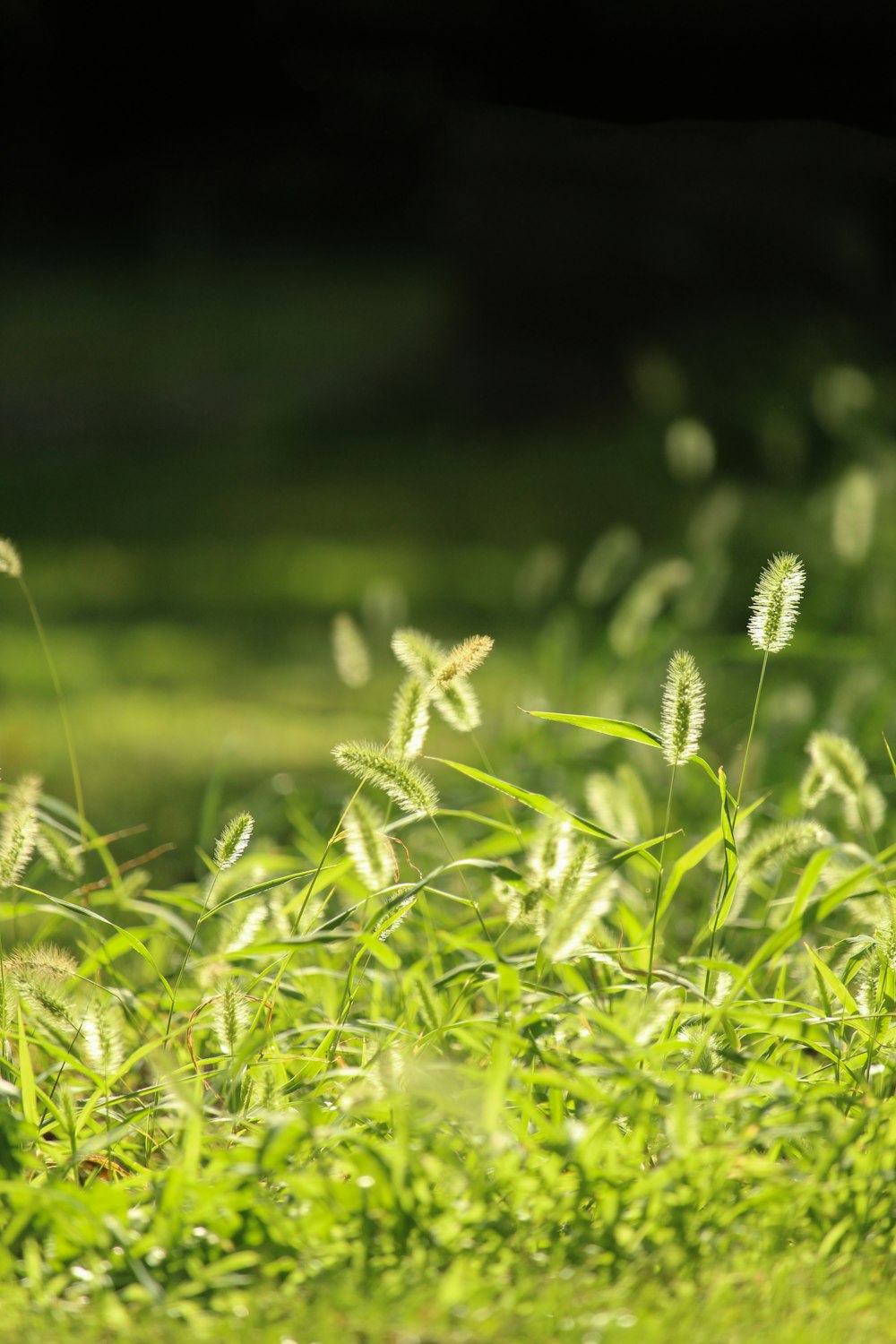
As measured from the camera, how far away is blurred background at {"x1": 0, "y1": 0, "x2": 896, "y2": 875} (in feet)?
10.9

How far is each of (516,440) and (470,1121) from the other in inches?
300

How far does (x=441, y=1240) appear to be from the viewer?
135 centimetres

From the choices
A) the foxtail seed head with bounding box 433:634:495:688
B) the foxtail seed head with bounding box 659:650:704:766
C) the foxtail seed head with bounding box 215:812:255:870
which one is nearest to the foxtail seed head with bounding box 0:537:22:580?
the foxtail seed head with bounding box 215:812:255:870

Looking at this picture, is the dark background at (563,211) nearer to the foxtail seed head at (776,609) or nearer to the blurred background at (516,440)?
the blurred background at (516,440)

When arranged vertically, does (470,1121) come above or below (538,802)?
below

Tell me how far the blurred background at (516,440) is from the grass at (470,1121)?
578 millimetres

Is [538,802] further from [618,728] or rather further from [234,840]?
[234,840]

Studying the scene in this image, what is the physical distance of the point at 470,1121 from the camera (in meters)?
1.42

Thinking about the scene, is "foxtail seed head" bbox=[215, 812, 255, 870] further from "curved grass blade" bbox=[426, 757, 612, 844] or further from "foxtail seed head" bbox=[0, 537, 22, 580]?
"foxtail seed head" bbox=[0, 537, 22, 580]

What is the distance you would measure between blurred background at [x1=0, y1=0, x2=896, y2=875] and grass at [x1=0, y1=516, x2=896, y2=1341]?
58 centimetres

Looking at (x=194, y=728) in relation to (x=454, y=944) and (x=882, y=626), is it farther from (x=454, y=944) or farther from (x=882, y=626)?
(x=454, y=944)

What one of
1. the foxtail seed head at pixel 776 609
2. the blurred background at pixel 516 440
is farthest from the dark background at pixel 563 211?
the foxtail seed head at pixel 776 609

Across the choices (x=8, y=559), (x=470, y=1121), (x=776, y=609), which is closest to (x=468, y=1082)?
(x=470, y=1121)

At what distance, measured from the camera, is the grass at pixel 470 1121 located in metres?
1.31
